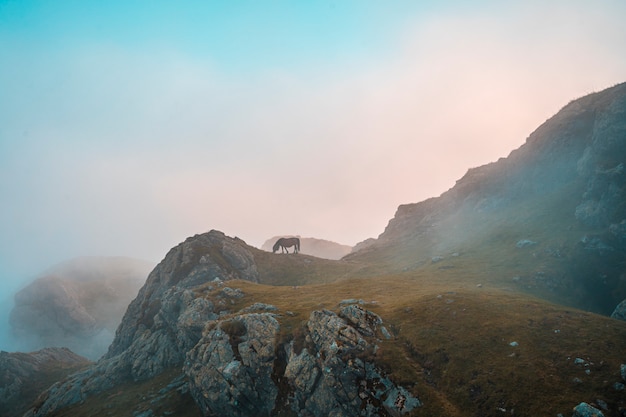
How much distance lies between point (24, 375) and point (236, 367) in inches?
5244

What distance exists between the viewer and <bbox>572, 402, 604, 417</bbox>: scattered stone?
2621cm

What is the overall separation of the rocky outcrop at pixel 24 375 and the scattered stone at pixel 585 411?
146 metres

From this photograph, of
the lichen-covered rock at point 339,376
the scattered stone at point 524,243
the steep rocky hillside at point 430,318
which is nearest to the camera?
the steep rocky hillside at point 430,318

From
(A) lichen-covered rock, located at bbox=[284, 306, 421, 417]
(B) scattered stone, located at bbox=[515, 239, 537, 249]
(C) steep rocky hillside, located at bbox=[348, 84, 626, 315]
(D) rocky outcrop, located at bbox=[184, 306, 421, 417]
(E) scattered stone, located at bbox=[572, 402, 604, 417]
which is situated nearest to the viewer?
(E) scattered stone, located at bbox=[572, 402, 604, 417]

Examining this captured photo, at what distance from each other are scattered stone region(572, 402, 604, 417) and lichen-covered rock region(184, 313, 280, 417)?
3517 centimetres

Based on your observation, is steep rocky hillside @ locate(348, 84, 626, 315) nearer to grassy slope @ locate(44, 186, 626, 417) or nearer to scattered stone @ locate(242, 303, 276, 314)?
grassy slope @ locate(44, 186, 626, 417)

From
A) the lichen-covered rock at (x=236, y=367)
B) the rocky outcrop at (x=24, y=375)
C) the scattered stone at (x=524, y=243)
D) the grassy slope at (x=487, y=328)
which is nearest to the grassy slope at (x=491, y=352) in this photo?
the grassy slope at (x=487, y=328)

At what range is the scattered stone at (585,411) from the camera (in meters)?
26.2

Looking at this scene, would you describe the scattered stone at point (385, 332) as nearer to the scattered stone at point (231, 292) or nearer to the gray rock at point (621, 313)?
the gray rock at point (621, 313)

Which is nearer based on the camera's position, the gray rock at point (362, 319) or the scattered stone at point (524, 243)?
the gray rock at point (362, 319)

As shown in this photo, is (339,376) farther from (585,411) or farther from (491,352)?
(585,411)

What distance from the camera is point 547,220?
281ft

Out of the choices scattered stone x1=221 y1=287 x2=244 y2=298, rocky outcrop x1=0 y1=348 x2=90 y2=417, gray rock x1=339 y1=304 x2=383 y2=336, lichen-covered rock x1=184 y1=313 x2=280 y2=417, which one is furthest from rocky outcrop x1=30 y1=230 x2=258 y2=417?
rocky outcrop x1=0 y1=348 x2=90 y2=417

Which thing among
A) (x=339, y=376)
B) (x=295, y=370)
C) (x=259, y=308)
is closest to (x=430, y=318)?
(x=339, y=376)
